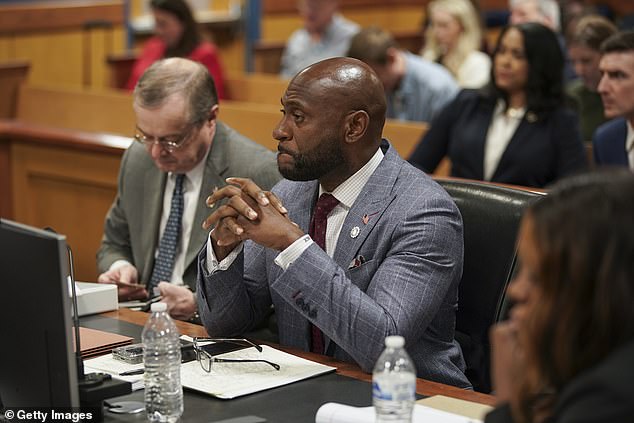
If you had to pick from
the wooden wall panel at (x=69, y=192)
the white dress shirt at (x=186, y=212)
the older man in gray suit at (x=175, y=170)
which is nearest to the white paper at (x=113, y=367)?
the older man in gray suit at (x=175, y=170)

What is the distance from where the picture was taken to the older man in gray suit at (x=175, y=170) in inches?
141

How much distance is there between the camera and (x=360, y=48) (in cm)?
636

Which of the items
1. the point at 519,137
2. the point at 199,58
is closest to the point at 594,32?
the point at 519,137

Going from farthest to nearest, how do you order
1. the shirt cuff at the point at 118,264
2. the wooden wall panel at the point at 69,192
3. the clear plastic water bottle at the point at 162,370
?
the wooden wall panel at the point at 69,192, the shirt cuff at the point at 118,264, the clear plastic water bottle at the point at 162,370

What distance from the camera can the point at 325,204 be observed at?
9.52 ft

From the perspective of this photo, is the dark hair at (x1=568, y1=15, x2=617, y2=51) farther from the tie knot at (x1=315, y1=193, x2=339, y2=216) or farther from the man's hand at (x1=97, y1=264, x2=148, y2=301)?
the tie knot at (x1=315, y1=193, x2=339, y2=216)

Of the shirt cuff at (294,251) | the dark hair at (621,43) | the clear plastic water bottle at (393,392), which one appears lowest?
the clear plastic water bottle at (393,392)

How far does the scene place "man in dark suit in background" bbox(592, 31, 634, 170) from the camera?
4.66 metres

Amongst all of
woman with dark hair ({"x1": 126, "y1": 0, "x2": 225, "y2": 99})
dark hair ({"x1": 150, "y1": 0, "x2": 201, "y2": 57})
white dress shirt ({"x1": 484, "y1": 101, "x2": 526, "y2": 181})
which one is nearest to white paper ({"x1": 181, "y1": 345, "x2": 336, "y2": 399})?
white dress shirt ({"x1": 484, "y1": 101, "x2": 526, "y2": 181})

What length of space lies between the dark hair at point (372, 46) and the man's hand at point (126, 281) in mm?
Answer: 2974

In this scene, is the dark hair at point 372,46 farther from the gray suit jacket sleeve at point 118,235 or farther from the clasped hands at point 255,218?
the clasped hands at point 255,218

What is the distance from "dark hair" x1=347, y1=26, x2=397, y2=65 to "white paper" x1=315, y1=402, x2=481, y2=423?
14.3 feet

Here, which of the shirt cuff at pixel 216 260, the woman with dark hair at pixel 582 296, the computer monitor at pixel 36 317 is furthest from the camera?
Answer: the shirt cuff at pixel 216 260

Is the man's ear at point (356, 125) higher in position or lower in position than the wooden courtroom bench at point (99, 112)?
higher
